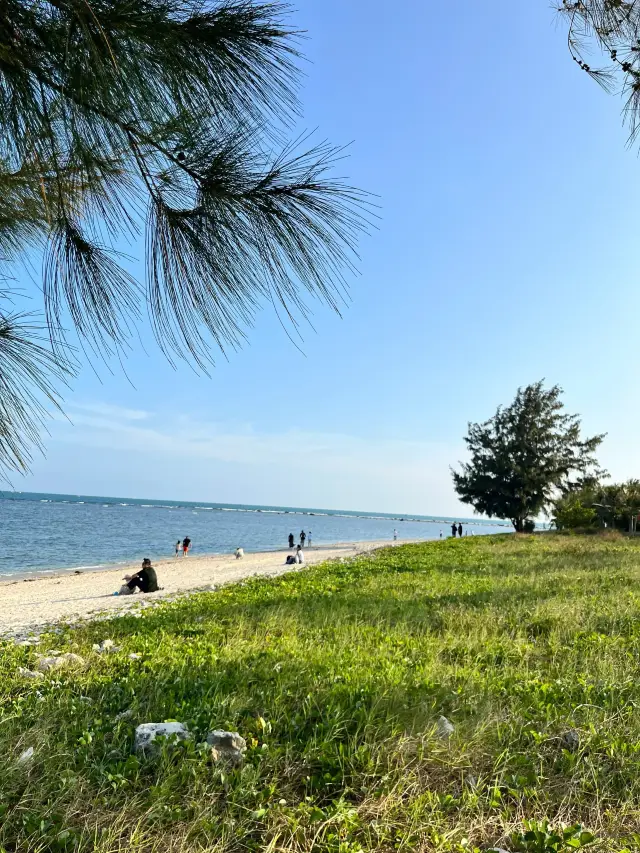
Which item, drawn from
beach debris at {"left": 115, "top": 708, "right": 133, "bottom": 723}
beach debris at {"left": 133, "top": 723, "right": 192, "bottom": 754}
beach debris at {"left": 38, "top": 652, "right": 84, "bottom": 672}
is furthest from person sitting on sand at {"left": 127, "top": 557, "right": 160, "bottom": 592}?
beach debris at {"left": 133, "top": 723, "right": 192, "bottom": 754}

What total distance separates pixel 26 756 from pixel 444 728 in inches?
88.0

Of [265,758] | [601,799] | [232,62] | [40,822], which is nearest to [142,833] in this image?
[40,822]

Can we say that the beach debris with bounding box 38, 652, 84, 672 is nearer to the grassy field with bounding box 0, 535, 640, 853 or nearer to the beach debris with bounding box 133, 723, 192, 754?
the grassy field with bounding box 0, 535, 640, 853

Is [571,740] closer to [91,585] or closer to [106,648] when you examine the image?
[106,648]

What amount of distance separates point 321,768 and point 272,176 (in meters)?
3.00

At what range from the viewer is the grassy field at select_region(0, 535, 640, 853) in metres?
2.26

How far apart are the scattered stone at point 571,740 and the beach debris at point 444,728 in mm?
673

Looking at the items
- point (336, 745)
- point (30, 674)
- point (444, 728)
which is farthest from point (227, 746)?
point (30, 674)

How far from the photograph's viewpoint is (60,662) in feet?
15.3

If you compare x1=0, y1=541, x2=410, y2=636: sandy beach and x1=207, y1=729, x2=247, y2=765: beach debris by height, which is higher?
x1=207, y1=729, x2=247, y2=765: beach debris

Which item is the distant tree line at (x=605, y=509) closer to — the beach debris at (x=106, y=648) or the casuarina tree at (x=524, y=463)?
the casuarina tree at (x=524, y=463)

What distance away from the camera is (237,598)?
32.3 ft

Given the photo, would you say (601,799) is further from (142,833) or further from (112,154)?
(112,154)

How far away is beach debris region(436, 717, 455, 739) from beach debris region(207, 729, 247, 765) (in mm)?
1120
